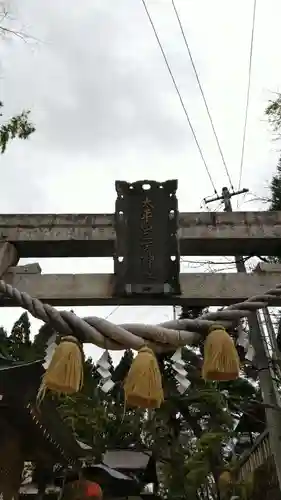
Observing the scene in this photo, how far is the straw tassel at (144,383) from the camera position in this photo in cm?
219

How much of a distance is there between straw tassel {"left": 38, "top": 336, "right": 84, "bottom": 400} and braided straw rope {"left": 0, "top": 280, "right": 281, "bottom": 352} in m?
0.09

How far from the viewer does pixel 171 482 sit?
8117 mm

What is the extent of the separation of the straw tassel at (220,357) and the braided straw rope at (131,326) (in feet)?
0.32

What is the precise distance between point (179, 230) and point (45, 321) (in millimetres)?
1503

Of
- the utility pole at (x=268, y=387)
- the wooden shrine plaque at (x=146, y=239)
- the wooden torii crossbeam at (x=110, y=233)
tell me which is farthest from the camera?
the utility pole at (x=268, y=387)

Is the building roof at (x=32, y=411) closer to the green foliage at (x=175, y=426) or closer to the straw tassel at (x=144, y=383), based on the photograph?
the straw tassel at (x=144, y=383)

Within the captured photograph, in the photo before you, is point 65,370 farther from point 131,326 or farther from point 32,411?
point 32,411

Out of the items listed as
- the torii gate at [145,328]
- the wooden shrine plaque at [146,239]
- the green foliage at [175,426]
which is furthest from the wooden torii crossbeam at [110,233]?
the green foliage at [175,426]

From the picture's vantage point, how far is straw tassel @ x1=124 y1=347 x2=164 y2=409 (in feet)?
7.18

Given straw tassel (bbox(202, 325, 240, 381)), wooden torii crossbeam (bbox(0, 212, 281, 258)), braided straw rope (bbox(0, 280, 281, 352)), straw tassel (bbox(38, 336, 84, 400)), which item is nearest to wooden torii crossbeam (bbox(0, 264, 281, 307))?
wooden torii crossbeam (bbox(0, 212, 281, 258))

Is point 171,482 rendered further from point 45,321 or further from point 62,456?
point 45,321

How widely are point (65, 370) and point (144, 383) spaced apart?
0.37 meters

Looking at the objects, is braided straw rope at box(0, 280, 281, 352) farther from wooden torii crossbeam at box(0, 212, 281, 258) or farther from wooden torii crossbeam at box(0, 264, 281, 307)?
wooden torii crossbeam at box(0, 212, 281, 258)

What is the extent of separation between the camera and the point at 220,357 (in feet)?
7.54
